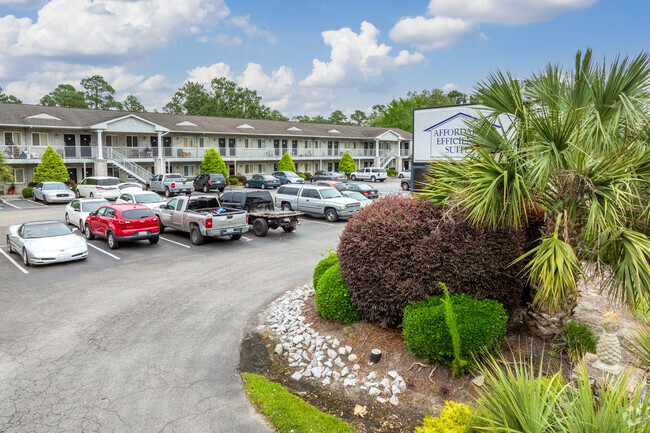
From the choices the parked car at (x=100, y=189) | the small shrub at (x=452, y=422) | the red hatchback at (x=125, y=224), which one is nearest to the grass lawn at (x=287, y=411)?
the small shrub at (x=452, y=422)

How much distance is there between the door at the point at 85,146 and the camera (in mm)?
38213

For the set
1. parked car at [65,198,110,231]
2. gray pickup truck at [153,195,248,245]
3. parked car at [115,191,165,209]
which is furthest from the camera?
parked car at [115,191,165,209]

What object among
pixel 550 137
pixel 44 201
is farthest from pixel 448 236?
pixel 44 201

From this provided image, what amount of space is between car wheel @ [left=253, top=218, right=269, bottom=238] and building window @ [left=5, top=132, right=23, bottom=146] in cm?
2841

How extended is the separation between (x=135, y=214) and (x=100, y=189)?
16.3m

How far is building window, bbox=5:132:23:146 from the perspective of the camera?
1410 inches

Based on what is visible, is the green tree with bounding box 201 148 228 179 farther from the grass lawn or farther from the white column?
the grass lawn

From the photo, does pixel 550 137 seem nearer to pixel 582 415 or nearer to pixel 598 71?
pixel 598 71

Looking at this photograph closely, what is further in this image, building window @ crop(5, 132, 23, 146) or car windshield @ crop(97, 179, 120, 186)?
building window @ crop(5, 132, 23, 146)

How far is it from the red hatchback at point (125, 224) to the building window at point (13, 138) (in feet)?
83.5

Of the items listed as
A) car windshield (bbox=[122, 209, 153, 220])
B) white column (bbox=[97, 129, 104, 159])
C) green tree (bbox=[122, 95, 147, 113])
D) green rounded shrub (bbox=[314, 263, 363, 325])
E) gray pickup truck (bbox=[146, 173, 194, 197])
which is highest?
green tree (bbox=[122, 95, 147, 113])

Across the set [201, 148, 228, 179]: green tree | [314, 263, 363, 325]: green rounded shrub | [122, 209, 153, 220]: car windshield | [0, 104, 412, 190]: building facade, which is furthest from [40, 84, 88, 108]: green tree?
[314, 263, 363, 325]: green rounded shrub

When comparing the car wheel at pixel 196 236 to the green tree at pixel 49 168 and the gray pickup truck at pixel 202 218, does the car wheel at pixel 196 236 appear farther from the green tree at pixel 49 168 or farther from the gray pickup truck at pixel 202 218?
the green tree at pixel 49 168

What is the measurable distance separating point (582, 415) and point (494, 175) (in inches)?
138
